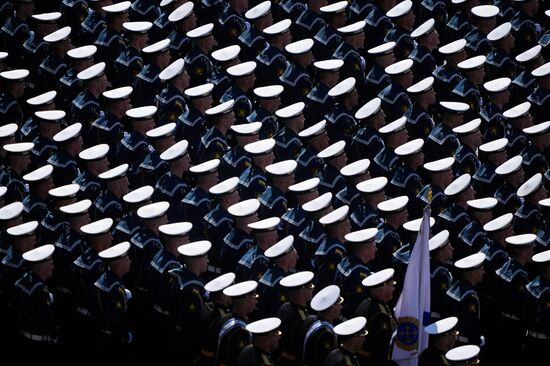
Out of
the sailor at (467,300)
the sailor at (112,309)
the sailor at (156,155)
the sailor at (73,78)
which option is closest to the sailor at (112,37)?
the sailor at (73,78)

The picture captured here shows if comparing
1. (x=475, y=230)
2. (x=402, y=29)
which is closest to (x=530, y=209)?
(x=475, y=230)

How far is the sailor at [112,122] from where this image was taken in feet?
49.9

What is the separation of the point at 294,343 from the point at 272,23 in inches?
186

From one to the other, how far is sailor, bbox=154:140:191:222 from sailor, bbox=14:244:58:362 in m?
1.44

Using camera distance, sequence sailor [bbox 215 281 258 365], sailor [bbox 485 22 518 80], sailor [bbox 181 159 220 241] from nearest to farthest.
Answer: sailor [bbox 215 281 258 365] < sailor [bbox 181 159 220 241] < sailor [bbox 485 22 518 80]

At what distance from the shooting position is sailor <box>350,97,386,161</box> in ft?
49.4

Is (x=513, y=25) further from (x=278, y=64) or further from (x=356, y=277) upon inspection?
(x=356, y=277)

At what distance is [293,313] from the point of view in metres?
13.2

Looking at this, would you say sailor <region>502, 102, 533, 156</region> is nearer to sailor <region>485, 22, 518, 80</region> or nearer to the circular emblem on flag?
sailor <region>485, 22, 518, 80</region>

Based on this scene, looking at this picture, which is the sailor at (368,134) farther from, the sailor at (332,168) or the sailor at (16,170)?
the sailor at (16,170)

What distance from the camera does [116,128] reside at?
49.9 feet

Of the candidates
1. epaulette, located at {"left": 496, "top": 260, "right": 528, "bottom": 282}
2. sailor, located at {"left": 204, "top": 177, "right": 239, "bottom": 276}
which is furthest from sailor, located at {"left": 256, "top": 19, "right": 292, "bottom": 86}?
epaulette, located at {"left": 496, "top": 260, "right": 528, "bottom": 282}

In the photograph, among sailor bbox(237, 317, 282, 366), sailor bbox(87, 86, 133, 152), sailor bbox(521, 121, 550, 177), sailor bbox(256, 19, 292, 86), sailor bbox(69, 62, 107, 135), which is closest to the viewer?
sailor bbox(237, 317, 282, 366)

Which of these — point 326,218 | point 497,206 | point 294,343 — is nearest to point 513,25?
point 497,206
